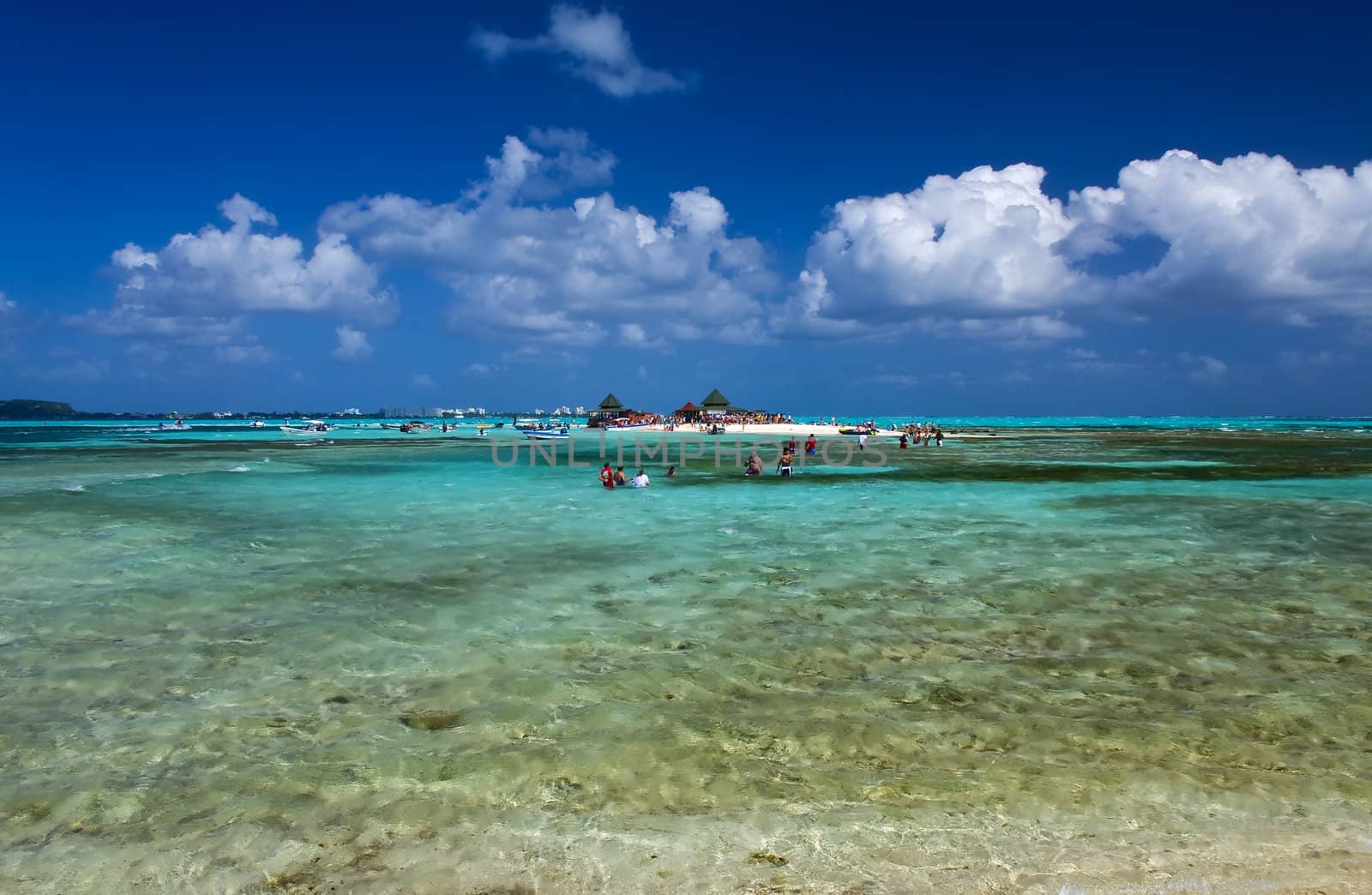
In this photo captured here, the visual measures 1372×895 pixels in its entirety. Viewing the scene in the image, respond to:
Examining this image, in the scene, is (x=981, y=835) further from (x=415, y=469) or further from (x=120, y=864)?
(x=415, y=469)

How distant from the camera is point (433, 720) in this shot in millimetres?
7098

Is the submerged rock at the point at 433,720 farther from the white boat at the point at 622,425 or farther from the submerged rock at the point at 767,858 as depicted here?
the white boat at the point at 622,425

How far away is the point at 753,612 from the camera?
424 inches

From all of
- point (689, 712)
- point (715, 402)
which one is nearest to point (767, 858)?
point (689, 712)

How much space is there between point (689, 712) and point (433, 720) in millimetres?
2313

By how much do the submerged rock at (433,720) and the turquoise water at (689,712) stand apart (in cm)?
3

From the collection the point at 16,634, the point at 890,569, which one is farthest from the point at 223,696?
the point at 890,569

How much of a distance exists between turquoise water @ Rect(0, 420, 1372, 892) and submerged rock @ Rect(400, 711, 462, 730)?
3cm

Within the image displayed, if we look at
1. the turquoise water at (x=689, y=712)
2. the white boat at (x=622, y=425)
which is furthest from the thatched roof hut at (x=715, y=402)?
the turquoise water at (x=689, y=712)

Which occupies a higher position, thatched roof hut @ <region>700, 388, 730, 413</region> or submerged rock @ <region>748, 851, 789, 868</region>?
thatched roof hut @ <region>700, 388, 730, 413</region>

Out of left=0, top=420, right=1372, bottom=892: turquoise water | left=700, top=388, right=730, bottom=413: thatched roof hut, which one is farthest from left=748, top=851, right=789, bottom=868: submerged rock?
left=700, top=388, right=730, bottom=413: thatched roof hut

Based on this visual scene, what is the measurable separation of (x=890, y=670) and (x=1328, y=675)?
14.2 feet

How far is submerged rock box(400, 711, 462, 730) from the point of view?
22.8 feet

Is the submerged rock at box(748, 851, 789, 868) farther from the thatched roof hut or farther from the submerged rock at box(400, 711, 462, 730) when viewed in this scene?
the thatched roof hut
